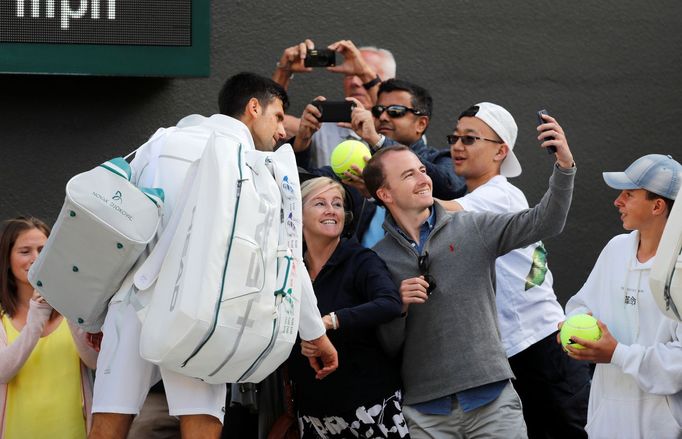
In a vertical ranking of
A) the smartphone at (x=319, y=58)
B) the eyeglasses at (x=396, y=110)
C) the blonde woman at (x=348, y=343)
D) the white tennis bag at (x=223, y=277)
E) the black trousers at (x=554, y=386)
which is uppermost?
the smartphone at (x=319, y=58)

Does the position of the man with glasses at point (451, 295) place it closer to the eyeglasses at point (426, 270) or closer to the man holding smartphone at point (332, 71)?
the eyeglasses at point (426, 270)

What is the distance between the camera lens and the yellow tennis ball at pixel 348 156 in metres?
5.36

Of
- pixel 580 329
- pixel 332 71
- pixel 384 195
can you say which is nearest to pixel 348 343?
pixel 384 195

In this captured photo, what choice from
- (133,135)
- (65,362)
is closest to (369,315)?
(65,362)

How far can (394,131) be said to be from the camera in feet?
19.6

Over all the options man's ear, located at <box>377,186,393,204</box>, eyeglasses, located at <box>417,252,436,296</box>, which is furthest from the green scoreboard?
eyeglasses, located at <box>417,252,436,296</box>

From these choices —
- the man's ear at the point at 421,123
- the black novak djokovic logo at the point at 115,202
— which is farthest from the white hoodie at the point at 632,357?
the black novak djokovic logo at the point at 115,202

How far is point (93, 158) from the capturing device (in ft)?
21.2

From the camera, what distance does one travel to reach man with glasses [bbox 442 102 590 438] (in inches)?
211

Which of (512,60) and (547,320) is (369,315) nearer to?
(547,320)

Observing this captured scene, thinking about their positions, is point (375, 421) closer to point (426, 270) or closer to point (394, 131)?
point (426, 270)

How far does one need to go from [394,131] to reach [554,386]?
155cm

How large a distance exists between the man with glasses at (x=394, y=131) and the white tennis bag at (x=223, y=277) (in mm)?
1423

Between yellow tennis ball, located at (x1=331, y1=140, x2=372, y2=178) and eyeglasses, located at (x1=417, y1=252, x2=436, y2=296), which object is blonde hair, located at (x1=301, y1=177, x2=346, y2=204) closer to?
yellow tennis ball, located at (x1=331, y1=140, x2=372, y2=178)
